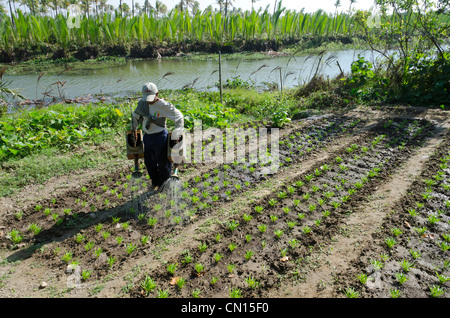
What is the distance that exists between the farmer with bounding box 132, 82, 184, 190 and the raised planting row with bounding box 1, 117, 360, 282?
0.46 m

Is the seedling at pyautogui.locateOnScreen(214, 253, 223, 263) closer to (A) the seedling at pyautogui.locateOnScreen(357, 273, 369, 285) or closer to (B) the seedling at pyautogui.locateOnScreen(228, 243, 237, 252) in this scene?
(B) the seedling at pyautogui.locateOnScreen(228, 243, 237, 252)

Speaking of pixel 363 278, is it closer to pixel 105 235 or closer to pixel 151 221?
pixel 151 221

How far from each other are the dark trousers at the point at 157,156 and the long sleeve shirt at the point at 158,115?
4.5 inches

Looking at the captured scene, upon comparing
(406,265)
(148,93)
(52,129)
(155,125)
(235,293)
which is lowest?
(235,293)

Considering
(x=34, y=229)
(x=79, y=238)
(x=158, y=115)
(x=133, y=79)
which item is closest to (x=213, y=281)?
(x=79, y=238)

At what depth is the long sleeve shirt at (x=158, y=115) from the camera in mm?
4113

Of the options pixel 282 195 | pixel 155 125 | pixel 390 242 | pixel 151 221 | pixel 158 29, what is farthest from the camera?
pixel 158 29

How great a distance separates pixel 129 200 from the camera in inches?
178

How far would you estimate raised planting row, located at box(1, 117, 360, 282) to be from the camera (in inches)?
138

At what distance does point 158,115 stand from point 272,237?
2327mm

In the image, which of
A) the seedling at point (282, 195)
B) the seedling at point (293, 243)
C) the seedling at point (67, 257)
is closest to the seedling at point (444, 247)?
the seedling at point (293, 243)

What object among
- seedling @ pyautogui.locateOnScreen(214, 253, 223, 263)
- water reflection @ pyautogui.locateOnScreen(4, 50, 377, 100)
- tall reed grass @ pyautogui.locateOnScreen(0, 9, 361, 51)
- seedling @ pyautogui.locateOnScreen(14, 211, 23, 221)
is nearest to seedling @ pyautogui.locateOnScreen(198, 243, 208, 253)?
seedling @ pyautogui.locateOnScreen(214, 253, 223, 263)

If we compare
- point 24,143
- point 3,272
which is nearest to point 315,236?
point 3,272

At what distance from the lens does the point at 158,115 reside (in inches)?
167
